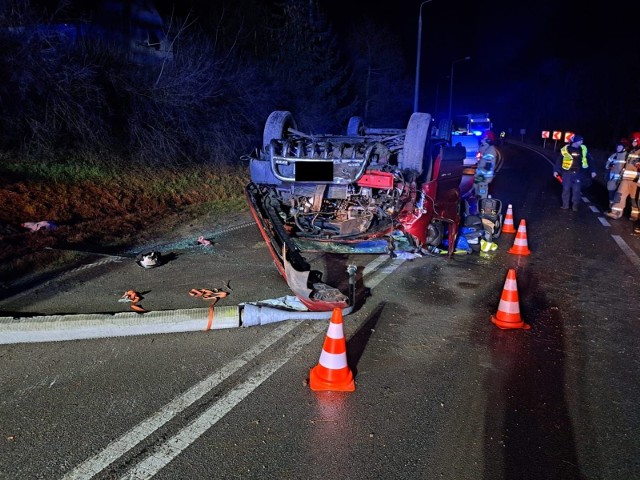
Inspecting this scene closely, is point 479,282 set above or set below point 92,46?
below

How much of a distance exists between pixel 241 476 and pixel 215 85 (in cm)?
1314

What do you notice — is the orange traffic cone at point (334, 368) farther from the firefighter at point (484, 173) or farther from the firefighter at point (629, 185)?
the firefighter at point (629, 185)

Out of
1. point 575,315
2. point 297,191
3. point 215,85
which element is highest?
point 215,85

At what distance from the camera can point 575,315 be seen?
4.65 m

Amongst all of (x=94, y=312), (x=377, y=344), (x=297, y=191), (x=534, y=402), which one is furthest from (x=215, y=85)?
(x=534, y=402)

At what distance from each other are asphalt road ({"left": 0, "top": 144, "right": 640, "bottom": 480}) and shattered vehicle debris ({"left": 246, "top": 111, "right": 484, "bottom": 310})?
937 mm

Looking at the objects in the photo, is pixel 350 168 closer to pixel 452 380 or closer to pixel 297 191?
pixel 297 191

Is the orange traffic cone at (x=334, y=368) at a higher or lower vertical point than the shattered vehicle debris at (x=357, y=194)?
lower

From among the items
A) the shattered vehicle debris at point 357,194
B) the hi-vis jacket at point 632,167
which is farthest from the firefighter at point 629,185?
the shattered vehicle debris at point 357,194

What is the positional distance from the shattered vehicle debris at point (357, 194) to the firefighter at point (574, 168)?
524 centimetres

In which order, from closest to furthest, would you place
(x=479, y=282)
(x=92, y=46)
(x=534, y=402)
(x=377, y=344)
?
(x=534, y=402) → (x=377, y=344) → (x=479, y=282) → (x=92, y=46)

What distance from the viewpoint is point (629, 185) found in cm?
994

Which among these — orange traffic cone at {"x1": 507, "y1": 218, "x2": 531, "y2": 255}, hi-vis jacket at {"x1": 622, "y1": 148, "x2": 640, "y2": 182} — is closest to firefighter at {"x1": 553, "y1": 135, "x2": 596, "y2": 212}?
hi-vis jacket at {"x1": 622, "y1": 148, "x2": 640, "y2": 182}

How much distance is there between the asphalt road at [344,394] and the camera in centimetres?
252
